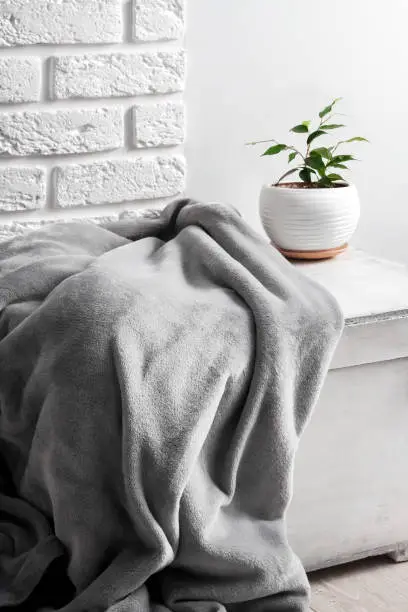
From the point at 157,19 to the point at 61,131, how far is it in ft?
1.01

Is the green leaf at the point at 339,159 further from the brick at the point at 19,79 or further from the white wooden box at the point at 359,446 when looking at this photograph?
the brick at the point at 19,79

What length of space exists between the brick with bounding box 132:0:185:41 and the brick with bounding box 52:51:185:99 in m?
0.04

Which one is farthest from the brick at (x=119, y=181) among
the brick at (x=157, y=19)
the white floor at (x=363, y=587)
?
the white floor at (x=363, y=587)

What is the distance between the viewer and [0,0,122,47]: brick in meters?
1.88

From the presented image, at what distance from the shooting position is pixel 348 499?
1.68m

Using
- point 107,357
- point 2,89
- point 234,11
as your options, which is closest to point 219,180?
point 234,11

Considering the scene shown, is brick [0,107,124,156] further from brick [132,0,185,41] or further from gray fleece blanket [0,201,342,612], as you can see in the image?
gray fleece blanket [0,201,342,612]

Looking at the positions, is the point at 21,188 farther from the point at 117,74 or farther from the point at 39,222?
the point at 117,74

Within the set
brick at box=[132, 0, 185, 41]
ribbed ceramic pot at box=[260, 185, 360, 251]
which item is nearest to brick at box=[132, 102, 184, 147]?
brick at box=[132, 0, 185, 41]

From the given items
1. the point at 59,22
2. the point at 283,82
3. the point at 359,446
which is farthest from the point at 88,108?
the point at 359,446

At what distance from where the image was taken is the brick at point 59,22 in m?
1.88

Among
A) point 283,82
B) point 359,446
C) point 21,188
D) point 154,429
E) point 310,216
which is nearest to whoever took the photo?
point 154,429

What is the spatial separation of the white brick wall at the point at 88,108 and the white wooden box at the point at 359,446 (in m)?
0.56

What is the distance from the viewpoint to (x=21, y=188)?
197 centimetres
